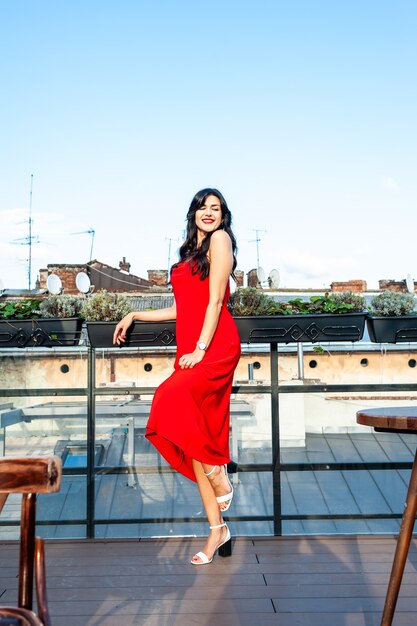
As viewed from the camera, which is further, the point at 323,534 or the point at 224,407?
the point at 323,534

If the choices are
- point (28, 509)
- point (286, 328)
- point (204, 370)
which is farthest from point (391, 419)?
point (286, 328)

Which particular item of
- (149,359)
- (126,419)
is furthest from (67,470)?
(149,359)

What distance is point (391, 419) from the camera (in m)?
1.51

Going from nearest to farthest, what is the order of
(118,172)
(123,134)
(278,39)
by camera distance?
(278,39), (123,134), (118,172)

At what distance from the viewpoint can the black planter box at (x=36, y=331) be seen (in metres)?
2.92

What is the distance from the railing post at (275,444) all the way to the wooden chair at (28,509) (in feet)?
6.46

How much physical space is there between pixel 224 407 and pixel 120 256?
26.1 metres

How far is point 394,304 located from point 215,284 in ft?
2.90

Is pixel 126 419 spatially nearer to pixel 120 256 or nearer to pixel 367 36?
pixel 367 36

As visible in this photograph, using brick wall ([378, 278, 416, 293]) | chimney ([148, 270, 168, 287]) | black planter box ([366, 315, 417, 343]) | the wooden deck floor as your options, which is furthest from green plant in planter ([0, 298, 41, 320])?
chimney ([148, 270, 168, 287])

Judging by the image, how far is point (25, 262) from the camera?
2736 cm

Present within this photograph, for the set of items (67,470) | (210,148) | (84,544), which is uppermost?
(210,148)

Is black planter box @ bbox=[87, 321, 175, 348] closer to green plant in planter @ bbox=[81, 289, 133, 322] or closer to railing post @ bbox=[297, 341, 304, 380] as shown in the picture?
green plant in planter @ bbox=[81, 289, 133, 322]

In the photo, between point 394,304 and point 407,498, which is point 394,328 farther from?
point 407,498
